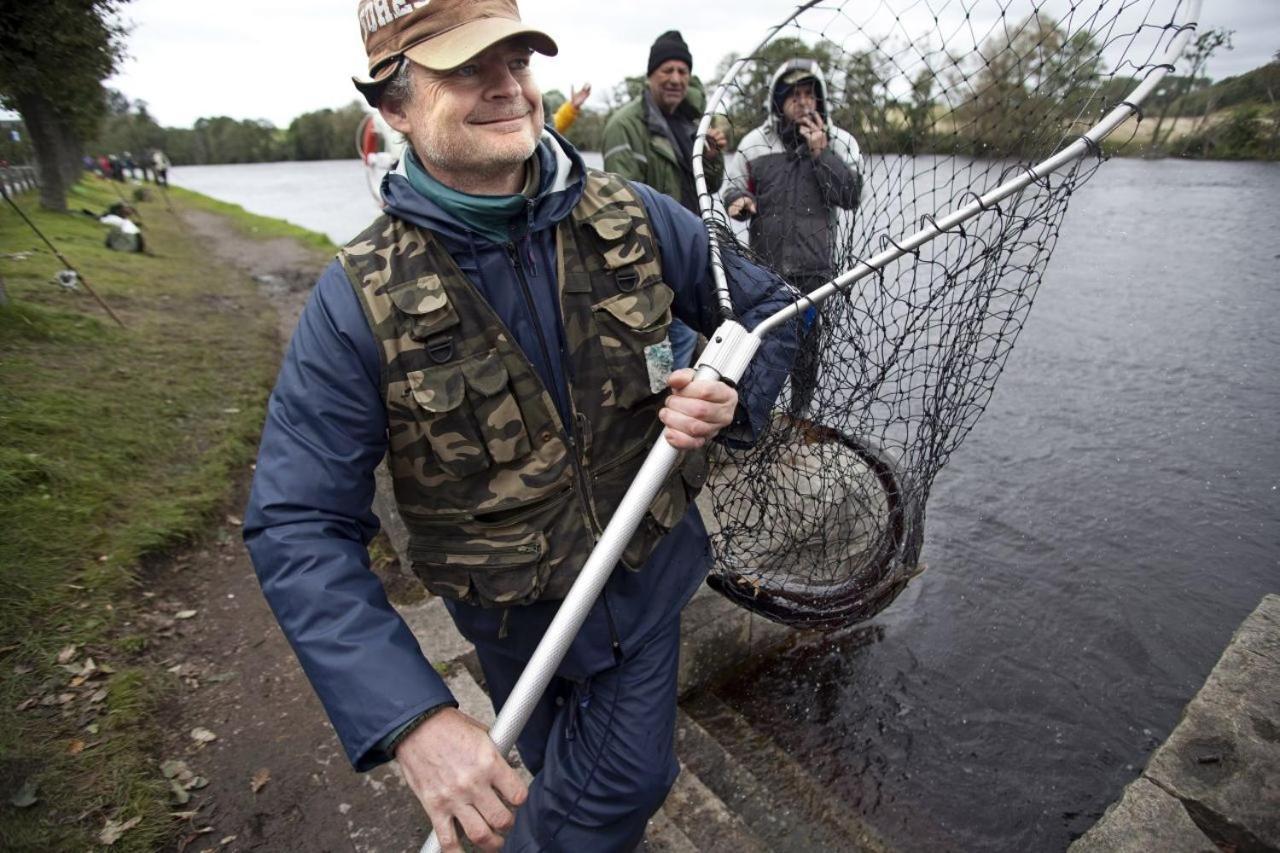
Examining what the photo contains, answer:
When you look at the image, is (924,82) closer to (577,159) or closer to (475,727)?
(577,159)

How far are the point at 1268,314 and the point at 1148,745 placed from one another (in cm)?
816

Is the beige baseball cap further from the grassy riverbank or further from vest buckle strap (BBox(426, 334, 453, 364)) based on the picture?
the grassy riverbank

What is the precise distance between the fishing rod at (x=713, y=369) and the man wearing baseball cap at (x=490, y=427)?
0.10m

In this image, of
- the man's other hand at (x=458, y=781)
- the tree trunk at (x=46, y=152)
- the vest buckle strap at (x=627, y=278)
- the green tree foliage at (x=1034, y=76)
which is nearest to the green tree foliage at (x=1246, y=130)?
the green tree foliage at (x=1034, y=76)

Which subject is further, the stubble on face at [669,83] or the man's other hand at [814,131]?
the stubble on face at [669,83]

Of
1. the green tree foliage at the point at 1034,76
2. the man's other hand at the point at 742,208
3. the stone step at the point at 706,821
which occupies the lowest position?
the stone step at the point at 706,821

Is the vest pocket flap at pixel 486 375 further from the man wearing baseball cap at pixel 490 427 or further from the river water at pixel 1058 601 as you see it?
the river water at pixel 1058 601

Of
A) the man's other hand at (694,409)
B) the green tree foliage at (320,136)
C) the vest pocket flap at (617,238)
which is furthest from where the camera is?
the green tree foliage at (320,136)

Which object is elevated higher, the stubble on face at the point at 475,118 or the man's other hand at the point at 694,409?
the stubble on face at the point at 475,118

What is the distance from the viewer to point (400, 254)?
1.77m

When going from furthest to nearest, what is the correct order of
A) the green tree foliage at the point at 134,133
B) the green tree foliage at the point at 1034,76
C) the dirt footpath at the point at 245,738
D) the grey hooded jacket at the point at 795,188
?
the green tree foliage at the point at 134,133, the grey hooded jacket at the point at 795,188, the dirt footpath at the point at 245,738, the green tree foliage at the point at 1034,76

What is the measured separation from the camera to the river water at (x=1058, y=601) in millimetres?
3389

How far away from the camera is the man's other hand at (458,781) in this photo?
4.89 ft

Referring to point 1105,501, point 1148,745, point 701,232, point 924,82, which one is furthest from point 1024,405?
point 701,232
